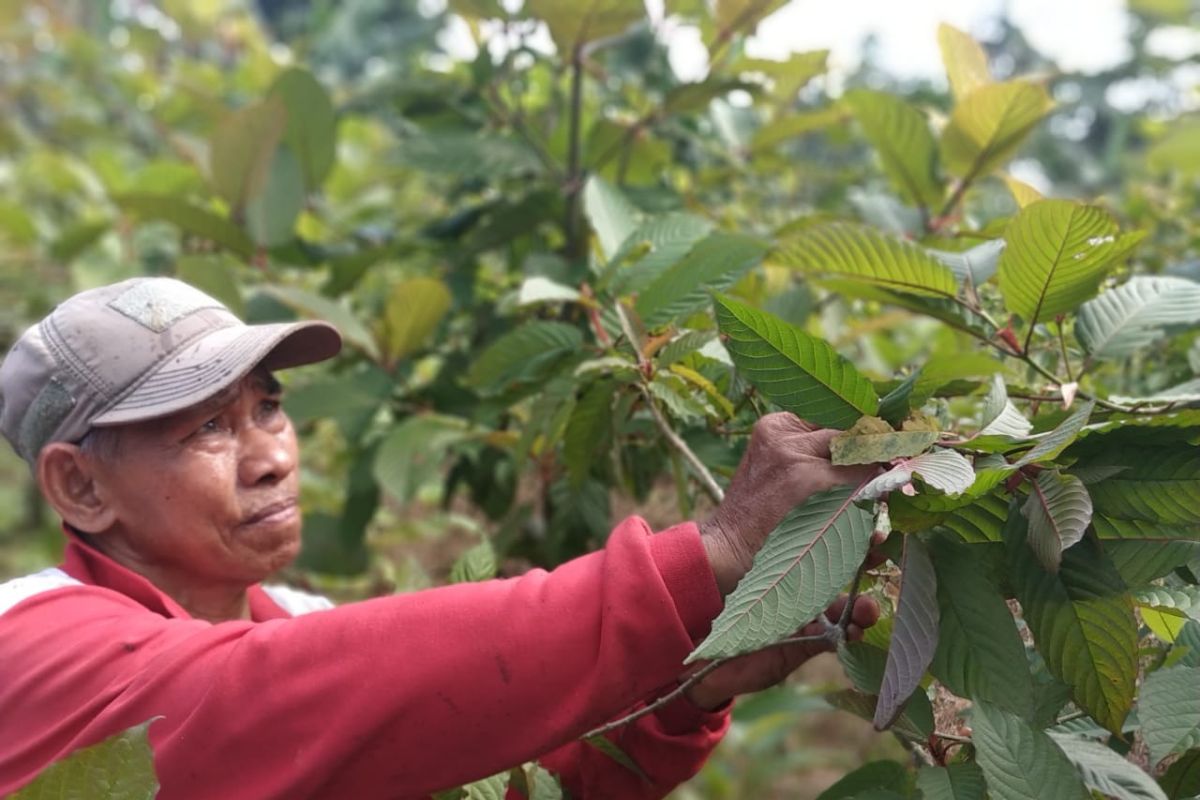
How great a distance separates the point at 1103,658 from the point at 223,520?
2.83ft

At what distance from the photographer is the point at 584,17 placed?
6.10 ft

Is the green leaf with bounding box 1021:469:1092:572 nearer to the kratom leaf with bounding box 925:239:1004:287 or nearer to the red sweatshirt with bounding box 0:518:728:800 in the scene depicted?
the red sweatshirt with bounding box 0:518:728:800

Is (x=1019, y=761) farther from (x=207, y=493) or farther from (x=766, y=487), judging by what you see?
(x=207, y=493)

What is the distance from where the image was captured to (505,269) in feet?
7.93

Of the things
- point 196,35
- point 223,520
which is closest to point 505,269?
point 223,520

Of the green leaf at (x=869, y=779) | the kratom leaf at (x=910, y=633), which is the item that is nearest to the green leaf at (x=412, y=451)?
the green leaf at (x=869, y=779)

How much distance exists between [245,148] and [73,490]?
0.89 meters

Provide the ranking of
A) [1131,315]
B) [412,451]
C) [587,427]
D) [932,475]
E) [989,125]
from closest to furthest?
[932,475] → [1131,315] → [587,427] → [989,125] → [412,451]

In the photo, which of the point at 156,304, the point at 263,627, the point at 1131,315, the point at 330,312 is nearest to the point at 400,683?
the point at 263,627

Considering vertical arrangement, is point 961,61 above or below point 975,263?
above

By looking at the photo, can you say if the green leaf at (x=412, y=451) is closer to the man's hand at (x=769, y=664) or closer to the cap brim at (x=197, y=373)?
the cap brim at (x=197, y=373)

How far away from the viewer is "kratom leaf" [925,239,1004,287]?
129 cm

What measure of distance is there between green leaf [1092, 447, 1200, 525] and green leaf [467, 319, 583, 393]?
71 centimetres

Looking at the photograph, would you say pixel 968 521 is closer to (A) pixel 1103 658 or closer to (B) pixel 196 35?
(A) pixel 1103 658
